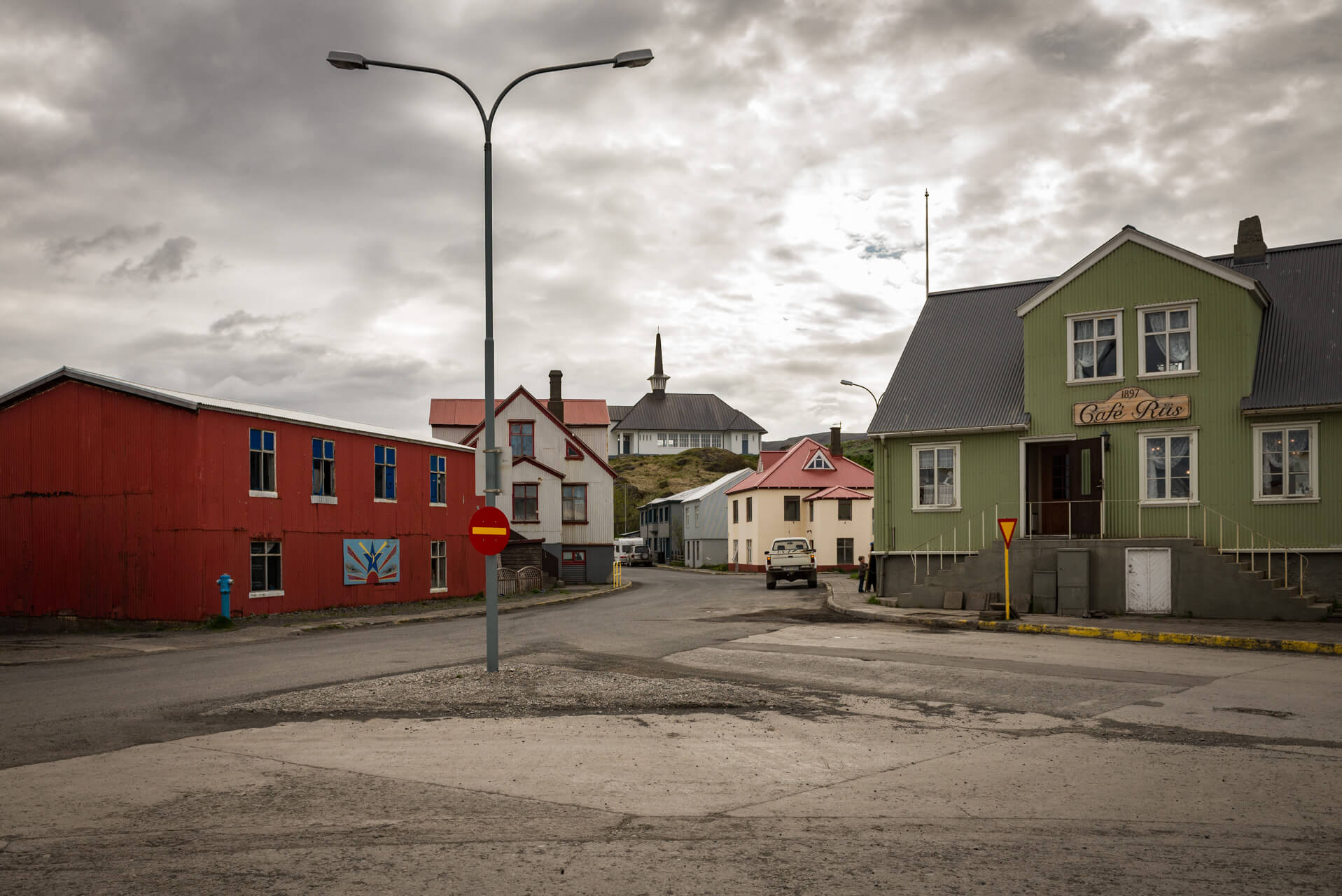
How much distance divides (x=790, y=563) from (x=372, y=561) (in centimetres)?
1711

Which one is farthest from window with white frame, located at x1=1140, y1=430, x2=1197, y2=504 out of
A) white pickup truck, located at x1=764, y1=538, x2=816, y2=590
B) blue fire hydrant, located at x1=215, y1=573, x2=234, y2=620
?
blue fire hydrant, located at x1=215, y1=573, x2=234, y2=620

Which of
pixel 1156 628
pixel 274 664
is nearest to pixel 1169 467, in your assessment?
pixel 1156 628

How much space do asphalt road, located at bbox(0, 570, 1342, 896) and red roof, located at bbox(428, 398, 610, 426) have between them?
51.0 meters

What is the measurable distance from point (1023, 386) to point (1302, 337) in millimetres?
6551

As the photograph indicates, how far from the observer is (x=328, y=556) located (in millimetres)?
30891

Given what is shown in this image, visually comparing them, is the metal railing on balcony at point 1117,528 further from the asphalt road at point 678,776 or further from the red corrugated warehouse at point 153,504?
the red corrugated warehouse at point 153,504

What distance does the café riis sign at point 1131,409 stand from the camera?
25.9 metres

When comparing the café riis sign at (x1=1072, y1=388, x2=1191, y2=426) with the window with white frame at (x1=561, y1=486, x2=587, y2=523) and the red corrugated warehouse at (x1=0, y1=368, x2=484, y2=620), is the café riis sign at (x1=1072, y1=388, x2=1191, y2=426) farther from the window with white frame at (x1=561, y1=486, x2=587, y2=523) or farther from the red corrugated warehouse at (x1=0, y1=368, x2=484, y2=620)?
the window with white frame at (x1=561, y1=486, x2=587, y2=523)

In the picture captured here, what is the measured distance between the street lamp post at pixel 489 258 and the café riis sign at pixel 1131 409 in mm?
17450

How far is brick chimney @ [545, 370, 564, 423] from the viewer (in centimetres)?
6228

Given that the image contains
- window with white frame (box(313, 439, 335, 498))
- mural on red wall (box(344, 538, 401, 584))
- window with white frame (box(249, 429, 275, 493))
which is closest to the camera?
window with white frame (box(249, 429, 275, 493))

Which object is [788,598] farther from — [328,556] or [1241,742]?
[1241,742]

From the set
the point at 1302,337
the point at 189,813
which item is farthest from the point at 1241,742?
the point at 1302,337

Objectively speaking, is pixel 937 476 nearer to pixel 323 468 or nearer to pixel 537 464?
pixel 323 468
